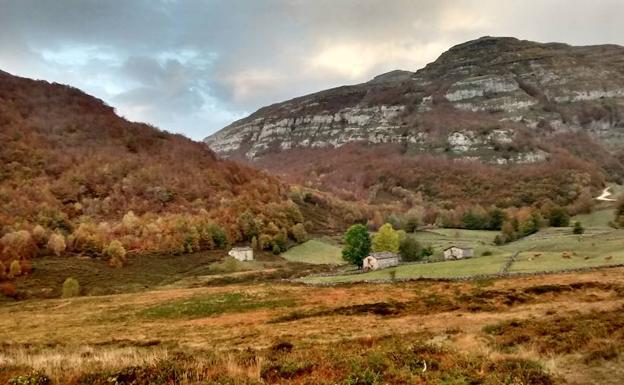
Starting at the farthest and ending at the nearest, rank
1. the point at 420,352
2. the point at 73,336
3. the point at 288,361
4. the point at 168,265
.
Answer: the point at 168,265, the point at 73,336, the point at 420,352, the point at 288,361

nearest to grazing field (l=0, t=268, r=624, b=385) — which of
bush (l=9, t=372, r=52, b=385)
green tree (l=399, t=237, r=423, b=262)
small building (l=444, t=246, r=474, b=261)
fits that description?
bush (l=9, t=372, r=52, b=385)

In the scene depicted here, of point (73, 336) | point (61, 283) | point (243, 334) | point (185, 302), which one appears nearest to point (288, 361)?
point (243, 334)

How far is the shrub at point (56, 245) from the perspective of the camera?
509 ft

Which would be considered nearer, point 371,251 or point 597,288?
point 597,288

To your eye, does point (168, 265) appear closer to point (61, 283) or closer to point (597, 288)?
point (61, 283)

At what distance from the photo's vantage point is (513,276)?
7850 centimetres

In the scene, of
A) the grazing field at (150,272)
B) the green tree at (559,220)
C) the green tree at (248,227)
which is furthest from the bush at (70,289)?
the green tree at (559,220)

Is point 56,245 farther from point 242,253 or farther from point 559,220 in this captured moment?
point 559,220

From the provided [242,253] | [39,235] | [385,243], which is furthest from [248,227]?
[385,243]

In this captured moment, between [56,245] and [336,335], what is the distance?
5509 inches

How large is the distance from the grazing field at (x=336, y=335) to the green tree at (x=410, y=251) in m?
52.9

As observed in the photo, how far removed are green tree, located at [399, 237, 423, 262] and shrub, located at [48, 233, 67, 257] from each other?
103 metres

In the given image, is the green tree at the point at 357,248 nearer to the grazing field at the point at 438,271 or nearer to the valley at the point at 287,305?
the valley at the point at 287,305

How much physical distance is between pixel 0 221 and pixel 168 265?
198 feet
